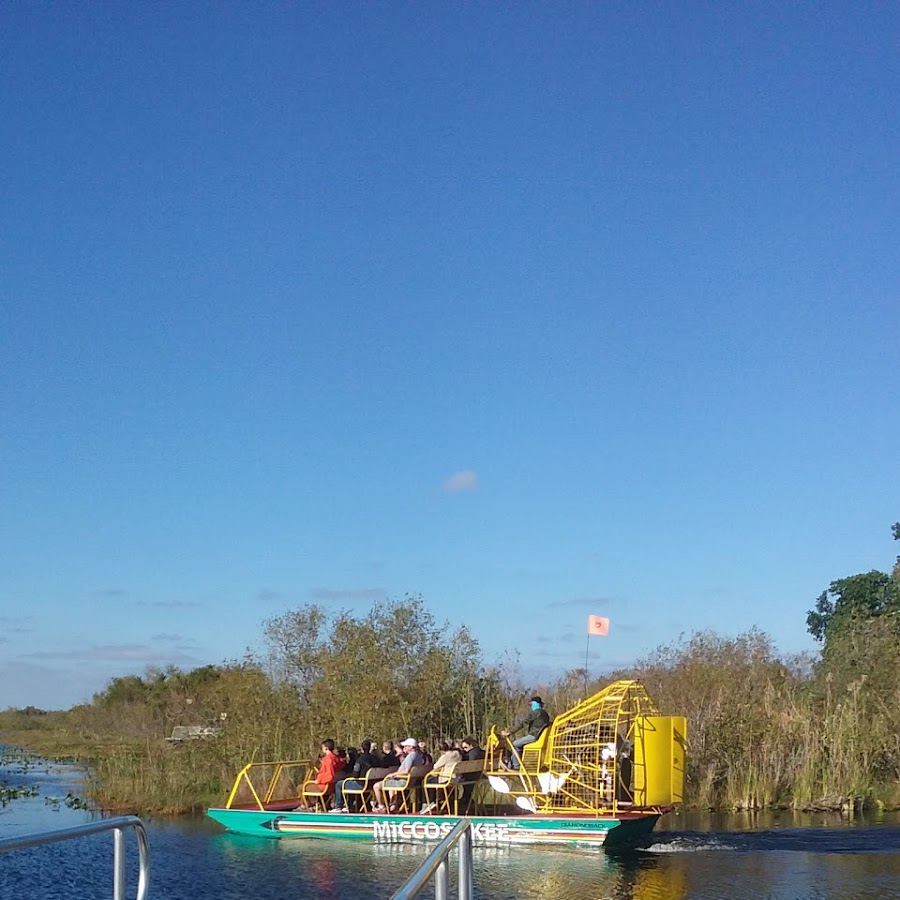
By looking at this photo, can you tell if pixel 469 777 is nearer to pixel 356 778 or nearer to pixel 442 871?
pixel 356 778

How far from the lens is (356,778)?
23.0 meters

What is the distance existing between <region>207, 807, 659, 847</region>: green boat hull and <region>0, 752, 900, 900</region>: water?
0.19 meters

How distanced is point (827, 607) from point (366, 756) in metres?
53.4

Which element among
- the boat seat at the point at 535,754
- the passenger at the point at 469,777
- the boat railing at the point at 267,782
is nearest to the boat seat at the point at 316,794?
the boat railing at the point at 267,782

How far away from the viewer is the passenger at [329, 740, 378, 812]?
2283cm

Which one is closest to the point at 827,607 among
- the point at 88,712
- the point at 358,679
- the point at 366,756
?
the point at 88,712

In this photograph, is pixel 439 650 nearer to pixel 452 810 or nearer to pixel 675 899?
pixel 452 810

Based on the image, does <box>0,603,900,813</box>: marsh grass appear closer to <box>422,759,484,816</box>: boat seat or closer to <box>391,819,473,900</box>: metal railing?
<box>422,759,484,816</box>: boat seat

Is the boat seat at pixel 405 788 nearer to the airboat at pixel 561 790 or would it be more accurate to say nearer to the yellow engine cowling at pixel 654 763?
the airboat at pixel 561 790

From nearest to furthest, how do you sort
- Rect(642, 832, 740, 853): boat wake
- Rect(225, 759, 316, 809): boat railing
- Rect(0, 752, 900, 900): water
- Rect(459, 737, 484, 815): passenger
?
Rect(0, 752, 900, 900): water → Rect(642, 832, 740, 853): boat wake → Rect(459, 737, 484, 815): passenger → Rect(225, 759, 316, 809): boat railing

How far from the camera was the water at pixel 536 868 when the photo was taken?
17641mm

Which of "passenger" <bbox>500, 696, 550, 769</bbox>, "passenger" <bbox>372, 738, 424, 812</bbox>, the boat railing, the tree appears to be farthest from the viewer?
the tree

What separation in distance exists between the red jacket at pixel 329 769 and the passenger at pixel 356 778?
7.5 inches

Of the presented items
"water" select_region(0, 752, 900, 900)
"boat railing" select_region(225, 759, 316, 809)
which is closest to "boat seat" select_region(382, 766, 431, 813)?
"water" select_region(0, 752, 900, 900)
